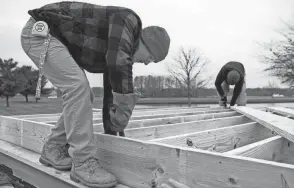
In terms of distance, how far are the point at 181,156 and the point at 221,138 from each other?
2.88 ft

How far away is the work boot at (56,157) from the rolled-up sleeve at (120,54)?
31.3 inches

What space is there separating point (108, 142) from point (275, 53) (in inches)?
749

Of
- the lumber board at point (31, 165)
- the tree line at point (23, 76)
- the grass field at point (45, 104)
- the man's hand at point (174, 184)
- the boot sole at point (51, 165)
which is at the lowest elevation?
the grass field at point (45, 104)

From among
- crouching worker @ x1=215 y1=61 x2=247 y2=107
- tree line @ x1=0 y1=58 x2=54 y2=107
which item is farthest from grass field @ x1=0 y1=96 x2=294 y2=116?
crouching worker @ x1=215 y1=61 x2=247 y2=107

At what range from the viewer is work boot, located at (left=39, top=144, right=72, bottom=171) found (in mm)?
2020

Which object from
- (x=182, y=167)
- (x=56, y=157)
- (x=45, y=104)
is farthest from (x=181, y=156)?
(x=45, y=104)

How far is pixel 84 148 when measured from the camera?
1.73m

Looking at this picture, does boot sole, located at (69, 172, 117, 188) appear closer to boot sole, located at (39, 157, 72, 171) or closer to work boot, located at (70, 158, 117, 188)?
work boot, located at (70, 158, 117, 188)

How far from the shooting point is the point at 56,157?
2.09m

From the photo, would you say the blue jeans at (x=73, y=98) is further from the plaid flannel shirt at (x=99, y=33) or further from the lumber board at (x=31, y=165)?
the lumber board at (x=31, y=165)

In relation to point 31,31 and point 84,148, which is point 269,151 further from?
point 31,31

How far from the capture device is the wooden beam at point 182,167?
114cm

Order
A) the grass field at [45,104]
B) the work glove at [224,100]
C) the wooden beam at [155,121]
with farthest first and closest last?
1. the grass field at [45,104]
2. the work glove at [224,100]
3. the wooden beam at [155,121]

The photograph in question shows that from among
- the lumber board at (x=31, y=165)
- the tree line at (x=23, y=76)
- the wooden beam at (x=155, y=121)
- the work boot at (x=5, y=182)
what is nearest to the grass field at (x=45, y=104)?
the tree line at (x=23, y=76)
